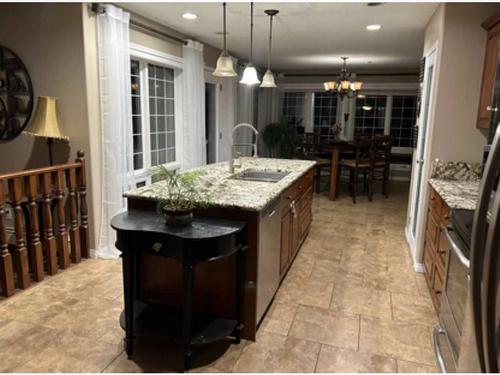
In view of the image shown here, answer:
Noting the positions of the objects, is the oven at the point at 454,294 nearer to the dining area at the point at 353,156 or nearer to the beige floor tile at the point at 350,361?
the beige floor tile at the point at 350,361

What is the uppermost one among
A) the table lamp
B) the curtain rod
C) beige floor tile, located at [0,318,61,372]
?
the curtain rod

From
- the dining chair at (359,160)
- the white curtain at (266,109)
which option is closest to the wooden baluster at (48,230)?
the dining chair at (359,160)

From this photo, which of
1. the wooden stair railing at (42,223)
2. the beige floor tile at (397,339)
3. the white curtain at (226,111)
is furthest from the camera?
the white curtain at (226,111)

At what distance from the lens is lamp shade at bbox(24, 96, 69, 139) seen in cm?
323

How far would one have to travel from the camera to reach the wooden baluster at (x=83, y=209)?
11.1 ft

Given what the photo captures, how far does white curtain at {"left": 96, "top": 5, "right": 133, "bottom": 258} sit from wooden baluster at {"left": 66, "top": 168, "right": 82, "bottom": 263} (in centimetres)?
21

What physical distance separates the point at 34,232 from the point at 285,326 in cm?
211

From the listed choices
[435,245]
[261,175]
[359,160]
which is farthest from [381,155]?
[435,245]

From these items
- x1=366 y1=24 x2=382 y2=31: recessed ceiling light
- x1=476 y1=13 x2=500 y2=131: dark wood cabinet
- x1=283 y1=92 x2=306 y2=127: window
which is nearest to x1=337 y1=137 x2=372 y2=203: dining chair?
x1=366 y1=24 x2=382 y2=31: recessed ceiling light

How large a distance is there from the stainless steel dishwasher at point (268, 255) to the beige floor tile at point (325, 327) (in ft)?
0.83

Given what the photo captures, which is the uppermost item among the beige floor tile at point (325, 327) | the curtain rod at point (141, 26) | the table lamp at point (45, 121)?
the curtain rod at point (141, 26)

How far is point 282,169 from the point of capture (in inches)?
144

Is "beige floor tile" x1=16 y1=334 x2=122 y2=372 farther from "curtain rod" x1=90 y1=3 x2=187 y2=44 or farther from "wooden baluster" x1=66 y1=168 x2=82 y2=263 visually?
"curtain rod" x1=90 y1=3 x2=187 y2=44

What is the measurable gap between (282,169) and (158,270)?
66.1 inches
